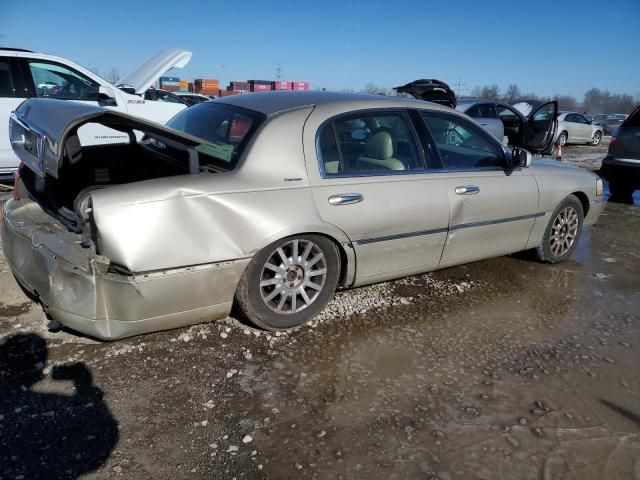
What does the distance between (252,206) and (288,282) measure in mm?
604

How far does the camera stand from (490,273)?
4.65 metres

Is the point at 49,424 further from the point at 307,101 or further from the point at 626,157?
the point at 626,157

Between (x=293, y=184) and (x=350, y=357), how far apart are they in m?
1.12

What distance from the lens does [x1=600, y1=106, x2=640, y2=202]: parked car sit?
25.8 ft

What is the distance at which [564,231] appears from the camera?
4883mm

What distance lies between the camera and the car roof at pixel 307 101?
11.2 feet

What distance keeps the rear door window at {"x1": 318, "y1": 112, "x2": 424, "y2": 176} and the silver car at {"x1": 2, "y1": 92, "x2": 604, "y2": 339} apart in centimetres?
1

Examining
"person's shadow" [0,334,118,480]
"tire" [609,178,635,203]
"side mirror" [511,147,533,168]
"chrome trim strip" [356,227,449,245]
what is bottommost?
"person's shadow" [0,334,118,480]

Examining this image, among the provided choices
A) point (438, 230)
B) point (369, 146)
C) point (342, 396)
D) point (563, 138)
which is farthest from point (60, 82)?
point (563, 138)

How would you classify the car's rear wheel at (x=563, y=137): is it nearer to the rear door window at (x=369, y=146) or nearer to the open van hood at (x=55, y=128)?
the rear door window at (x=369, y=146)

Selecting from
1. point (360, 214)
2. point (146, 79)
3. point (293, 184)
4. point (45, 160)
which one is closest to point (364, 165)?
point (360, 214)

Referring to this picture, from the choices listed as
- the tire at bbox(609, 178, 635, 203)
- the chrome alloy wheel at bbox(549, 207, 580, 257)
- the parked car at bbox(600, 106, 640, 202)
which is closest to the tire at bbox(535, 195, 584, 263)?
the chrome alloy wheel at bbox(549, 207, 580, 257)

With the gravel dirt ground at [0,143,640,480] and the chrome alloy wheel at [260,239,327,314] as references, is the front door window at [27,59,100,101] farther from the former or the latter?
the chrome alloy wheel at [260,239,327,314]

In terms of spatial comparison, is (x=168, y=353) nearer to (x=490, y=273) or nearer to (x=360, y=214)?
(x=360, y=214)
